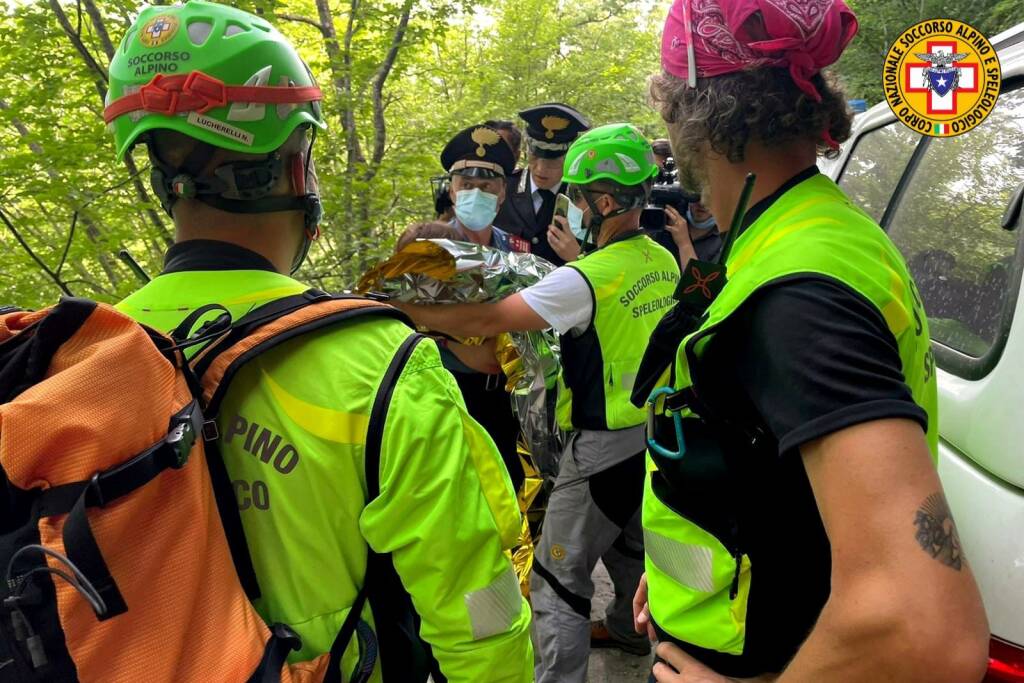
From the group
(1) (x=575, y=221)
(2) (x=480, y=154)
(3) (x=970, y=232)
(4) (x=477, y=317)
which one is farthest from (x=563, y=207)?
(3) (x=970, y=232)

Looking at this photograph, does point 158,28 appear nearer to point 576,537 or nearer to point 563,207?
point 576,537

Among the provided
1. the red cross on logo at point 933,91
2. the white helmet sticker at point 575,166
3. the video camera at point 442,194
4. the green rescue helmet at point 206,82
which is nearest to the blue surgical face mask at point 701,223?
the red cross on logo at point 933,91

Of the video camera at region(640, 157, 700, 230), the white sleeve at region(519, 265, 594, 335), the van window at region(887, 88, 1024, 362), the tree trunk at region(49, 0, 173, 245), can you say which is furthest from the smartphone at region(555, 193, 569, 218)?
the tree trunk at region(49, 0, 173, 245)

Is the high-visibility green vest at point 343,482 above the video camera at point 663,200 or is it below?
above

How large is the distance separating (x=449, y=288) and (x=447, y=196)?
78.5 inches

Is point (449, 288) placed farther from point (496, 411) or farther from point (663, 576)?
point (663, 576)

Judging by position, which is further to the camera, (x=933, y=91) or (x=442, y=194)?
(x=442, y=194)

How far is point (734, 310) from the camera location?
3.46 feet

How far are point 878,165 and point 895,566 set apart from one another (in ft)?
9.65

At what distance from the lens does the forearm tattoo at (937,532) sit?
87 centimetres

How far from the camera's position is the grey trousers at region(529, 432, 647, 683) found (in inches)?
112

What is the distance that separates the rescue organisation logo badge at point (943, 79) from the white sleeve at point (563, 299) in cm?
142

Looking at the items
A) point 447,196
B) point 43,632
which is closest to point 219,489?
point 43,632

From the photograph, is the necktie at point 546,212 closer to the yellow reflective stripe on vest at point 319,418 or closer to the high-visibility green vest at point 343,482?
the high-visibility green vest at point 343,482
